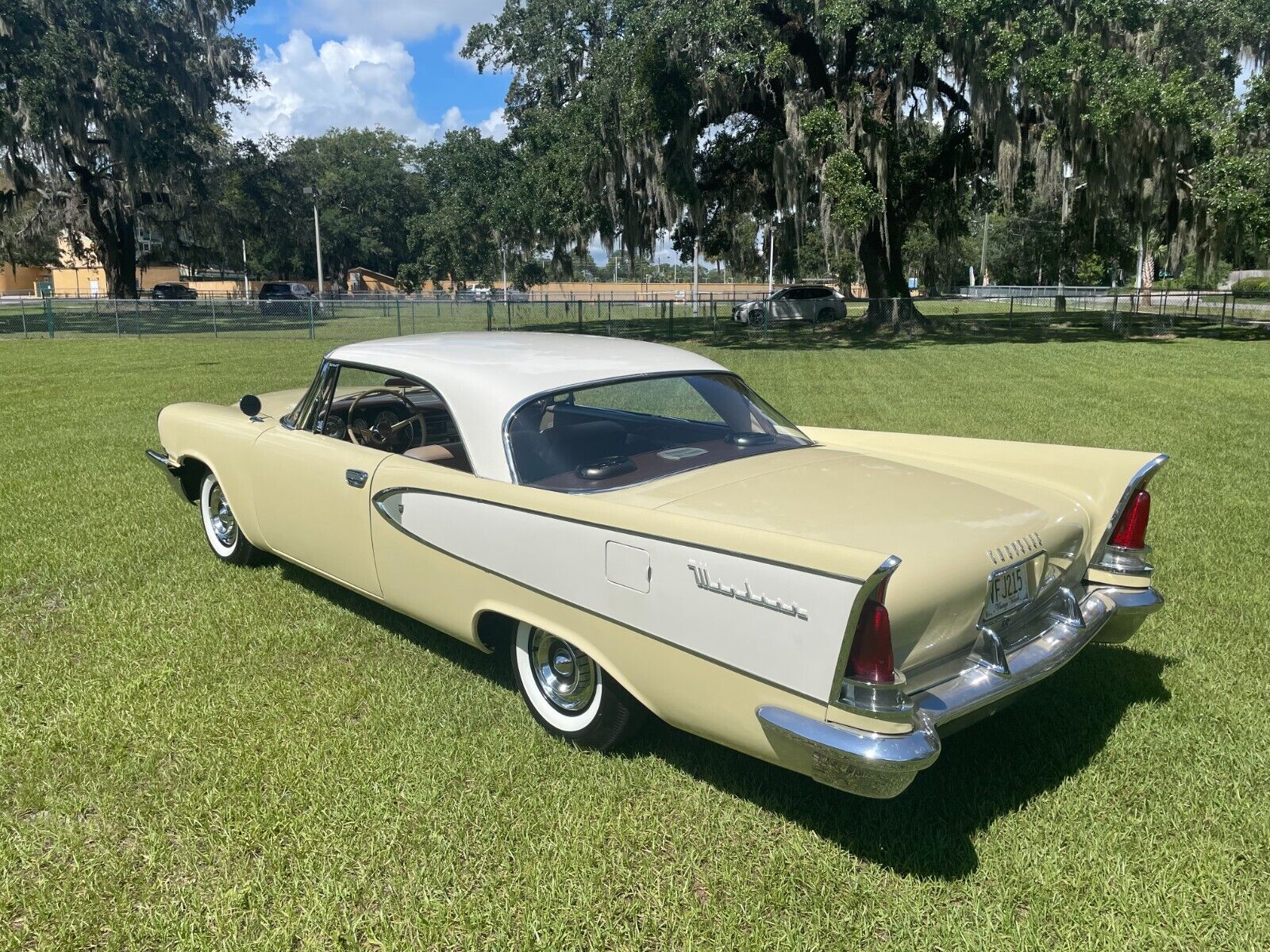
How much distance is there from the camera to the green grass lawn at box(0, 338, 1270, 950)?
2494 mm

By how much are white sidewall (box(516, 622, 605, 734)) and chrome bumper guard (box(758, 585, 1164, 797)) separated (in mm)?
982

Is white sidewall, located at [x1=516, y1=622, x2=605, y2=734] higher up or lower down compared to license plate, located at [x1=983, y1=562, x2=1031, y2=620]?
lower down

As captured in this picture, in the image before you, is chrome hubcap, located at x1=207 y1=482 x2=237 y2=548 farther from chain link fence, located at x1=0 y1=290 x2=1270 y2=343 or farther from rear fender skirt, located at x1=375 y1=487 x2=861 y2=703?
chain link fence, located at x1=0 y1=290 x2=1270 y2=343

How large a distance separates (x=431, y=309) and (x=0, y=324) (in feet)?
47.0

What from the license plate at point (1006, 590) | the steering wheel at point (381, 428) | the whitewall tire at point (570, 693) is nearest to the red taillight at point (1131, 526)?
the license plate at point (1006, 590)

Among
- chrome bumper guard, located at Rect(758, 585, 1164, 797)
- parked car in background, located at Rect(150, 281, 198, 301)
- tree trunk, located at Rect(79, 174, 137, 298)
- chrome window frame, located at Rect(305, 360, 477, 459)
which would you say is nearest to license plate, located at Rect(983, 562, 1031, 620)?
chrome bumper guard, located at Rect(758, 585, 1164, 797)

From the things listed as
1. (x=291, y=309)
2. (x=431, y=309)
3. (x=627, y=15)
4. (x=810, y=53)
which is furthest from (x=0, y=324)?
(x=810, y=53)

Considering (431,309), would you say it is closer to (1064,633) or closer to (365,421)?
(365,421)

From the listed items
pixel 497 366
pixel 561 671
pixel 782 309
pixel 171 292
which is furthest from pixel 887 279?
pixel 171 292

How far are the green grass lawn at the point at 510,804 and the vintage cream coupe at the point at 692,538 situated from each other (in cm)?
37

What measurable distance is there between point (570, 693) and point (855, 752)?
128cm

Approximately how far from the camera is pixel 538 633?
3.34 m

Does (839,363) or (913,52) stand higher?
(913,52)

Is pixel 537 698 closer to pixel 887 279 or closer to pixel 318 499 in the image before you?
pixel 318 499
